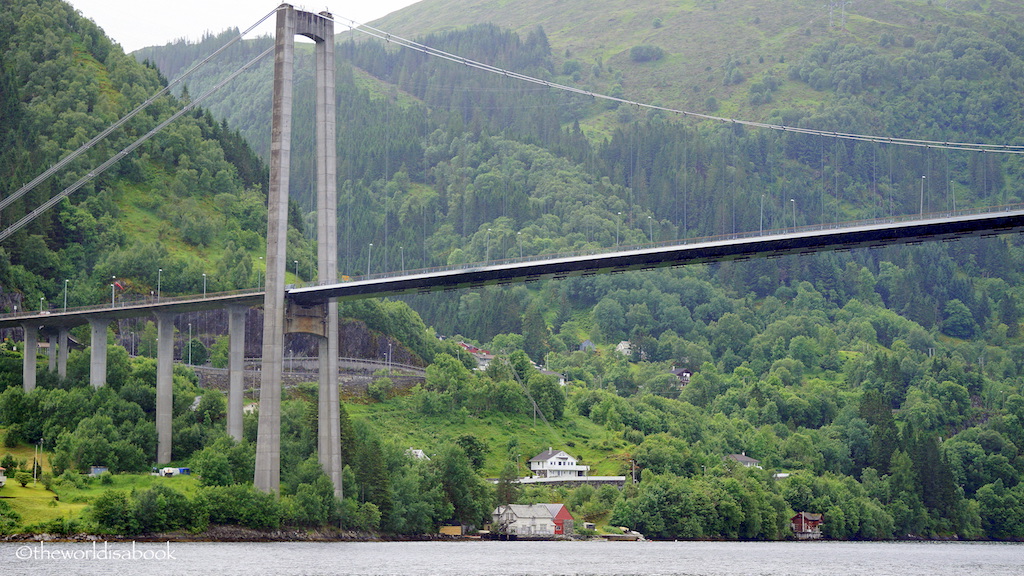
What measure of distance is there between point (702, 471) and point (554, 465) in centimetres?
1351

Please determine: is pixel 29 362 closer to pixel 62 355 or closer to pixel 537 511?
pixel 62 355

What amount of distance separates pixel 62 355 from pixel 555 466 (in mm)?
46678

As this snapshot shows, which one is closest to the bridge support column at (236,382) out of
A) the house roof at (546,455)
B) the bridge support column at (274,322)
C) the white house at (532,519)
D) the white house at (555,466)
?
the bridge support column at (274,322)

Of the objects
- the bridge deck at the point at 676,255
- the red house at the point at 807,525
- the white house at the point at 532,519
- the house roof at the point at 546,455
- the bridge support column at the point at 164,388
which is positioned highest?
the bridge deck at the point at 676,255

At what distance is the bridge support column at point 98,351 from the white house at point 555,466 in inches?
1770

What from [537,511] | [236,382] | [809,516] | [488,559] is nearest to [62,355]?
[236,382]

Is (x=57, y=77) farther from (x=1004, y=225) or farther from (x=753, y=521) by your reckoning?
(x=1004, y=225)

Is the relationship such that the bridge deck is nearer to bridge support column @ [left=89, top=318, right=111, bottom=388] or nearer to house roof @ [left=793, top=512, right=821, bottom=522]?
bridge support column @ [left=89, top=318, right=111, bottom=388]

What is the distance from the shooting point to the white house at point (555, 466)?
12625 centimetres

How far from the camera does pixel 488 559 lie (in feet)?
240

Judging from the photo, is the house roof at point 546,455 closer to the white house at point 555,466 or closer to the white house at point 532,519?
the white house at point 555,466

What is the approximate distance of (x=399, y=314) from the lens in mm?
154000

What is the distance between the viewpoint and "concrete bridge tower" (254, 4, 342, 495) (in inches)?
3012

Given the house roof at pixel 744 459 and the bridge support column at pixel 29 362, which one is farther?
the house roof at pixel 744 459
